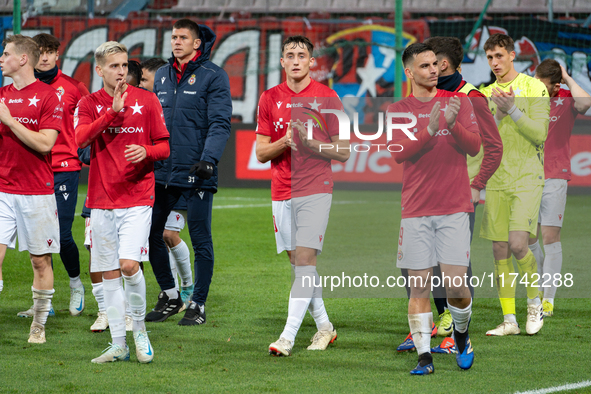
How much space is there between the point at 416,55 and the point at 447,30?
18691 millimetres

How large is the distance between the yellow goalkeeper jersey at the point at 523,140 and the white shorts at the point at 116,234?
102 inches

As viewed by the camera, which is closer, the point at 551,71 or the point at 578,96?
the point at 551,71

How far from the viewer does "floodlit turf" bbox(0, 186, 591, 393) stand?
4.06m

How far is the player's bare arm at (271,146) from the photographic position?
4.64m

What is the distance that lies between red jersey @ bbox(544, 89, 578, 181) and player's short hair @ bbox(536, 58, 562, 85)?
0.24 m

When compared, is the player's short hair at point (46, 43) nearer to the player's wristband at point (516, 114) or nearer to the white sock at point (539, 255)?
the player's wristband at point (516, 114)

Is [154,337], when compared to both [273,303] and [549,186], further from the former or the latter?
[549,186]

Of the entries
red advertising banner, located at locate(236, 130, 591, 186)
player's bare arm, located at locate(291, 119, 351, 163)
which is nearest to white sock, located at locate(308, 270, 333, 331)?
player's bare arm, located at locate(291, 119, 351, 163)

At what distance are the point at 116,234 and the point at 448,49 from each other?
248cm

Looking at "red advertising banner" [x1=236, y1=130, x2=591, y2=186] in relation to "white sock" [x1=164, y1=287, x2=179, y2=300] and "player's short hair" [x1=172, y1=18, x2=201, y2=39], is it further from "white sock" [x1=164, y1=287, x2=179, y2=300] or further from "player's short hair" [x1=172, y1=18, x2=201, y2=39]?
"player's short hair" [x1=172, y1=18, x2=201, y2=39]

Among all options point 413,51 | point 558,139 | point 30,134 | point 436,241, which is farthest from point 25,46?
point 558,139

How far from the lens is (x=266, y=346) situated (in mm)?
4949

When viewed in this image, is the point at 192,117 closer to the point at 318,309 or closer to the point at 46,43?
the point at 46,43

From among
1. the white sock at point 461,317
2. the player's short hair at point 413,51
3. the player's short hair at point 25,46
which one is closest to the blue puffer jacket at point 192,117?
the player's short hair at point 25,46
